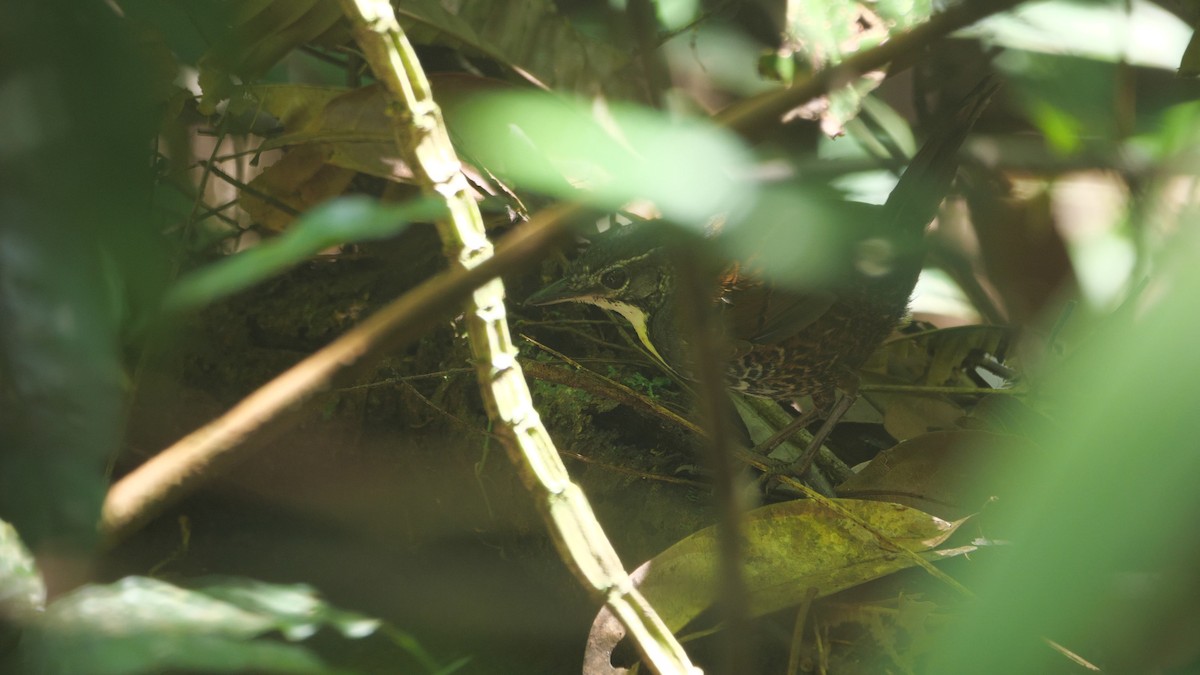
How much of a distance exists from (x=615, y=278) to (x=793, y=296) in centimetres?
42

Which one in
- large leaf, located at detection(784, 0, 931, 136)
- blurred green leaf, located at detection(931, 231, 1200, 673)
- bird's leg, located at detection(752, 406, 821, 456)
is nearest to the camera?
blurred green leaf, located at detection(931, 231, 1200, 673)

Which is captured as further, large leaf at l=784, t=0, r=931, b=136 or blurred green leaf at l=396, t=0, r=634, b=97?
blurred green leaf at l=396, t=0, r=634, b=97

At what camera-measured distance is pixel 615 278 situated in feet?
Result: 6.32

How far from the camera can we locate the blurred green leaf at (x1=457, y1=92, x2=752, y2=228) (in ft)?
2.32

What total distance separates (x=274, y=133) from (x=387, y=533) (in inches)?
40.8

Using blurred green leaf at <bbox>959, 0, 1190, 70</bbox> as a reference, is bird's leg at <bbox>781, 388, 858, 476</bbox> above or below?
below

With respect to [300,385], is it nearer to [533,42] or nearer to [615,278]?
[615,278]

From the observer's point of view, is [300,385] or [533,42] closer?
[300,385]

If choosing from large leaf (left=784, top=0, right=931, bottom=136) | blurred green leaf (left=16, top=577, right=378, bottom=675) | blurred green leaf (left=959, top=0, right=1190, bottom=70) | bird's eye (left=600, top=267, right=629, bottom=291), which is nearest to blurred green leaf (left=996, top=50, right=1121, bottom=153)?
blurred green leaf (left=959, top=0, right=1190, bottom=70)

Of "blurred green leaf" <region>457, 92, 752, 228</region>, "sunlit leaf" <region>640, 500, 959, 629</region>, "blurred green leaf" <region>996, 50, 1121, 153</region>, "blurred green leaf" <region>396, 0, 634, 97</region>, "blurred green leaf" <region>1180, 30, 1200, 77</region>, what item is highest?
"blurred green leaf" <region>396, 0, 634, 97</region>

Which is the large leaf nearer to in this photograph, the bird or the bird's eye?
the bird

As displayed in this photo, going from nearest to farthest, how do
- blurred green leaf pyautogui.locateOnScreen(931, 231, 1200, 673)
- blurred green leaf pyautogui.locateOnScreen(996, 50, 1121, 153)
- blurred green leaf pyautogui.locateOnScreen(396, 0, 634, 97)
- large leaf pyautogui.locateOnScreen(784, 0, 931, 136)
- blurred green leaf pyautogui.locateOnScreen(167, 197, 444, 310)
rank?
blurred green leaf pyautogui.locateOnScreen(931, 231, 1200, 673) → blurred green leaf pyautogui.locateOnScreen(167, 197, 444, 310) → blurred green leaf pyautogui.locateOnScreen(996, 50, 1121, 153) → large leaf pyautogui.locateOnScreen(784, 0, 931, 136) → blurred green leaf pyautogui.locateOnScreen(396, 0, 634, 97)

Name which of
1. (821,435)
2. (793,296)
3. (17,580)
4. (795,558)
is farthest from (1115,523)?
(821,435)

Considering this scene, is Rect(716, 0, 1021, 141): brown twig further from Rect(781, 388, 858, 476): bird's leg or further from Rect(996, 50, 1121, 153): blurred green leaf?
Rect(781, 388, 858, 476): bird's leg
